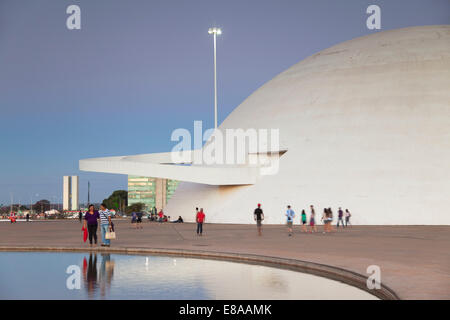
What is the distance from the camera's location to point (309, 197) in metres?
34.0

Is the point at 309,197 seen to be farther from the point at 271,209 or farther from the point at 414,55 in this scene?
the point at 414,55

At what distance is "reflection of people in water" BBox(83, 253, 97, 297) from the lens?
31.9 ft

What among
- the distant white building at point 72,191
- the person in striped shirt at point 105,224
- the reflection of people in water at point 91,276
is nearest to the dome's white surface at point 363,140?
the person in striped shirt at point 105,224

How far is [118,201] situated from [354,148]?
445 feet

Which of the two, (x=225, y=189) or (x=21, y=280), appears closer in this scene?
(x=21, y=280)

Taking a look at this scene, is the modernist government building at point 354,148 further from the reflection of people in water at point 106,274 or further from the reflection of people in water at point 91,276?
the reflection of people in water at point 91,276

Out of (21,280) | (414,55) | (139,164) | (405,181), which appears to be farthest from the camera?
(414,55)

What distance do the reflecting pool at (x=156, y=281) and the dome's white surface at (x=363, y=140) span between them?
69.2 feet

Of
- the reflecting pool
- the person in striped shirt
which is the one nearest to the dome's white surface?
the person in striped shirt

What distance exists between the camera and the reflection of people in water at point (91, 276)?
9.72 meters

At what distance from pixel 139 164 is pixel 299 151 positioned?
11145 mm

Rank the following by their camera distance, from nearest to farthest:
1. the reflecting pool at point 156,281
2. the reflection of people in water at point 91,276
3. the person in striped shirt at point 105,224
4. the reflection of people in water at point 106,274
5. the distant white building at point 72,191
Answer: the reflecting pool at point 156,281, the reflection of people in water at point 91,276, the reflection of people in water at point 106,274, the person in striped shirt at point 105,224, the distant white building at point 72,191
